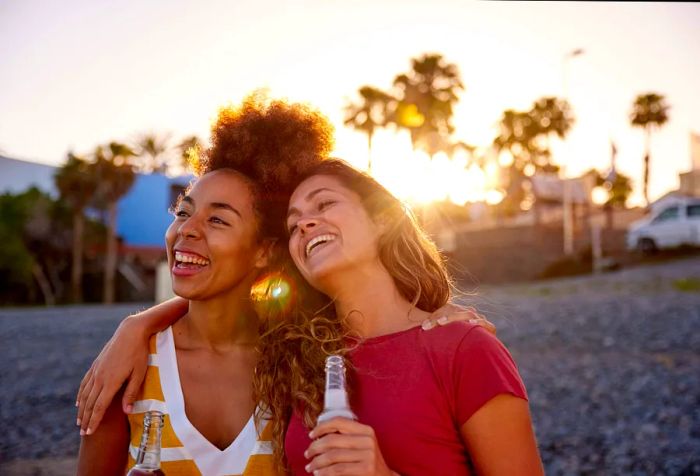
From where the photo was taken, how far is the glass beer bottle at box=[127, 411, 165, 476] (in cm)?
195

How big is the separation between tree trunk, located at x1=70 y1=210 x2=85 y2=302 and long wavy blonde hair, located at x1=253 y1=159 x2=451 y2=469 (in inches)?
1387

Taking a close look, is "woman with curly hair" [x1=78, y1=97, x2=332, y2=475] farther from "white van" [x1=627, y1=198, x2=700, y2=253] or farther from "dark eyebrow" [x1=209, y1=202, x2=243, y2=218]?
"white van" [x1=627, y1=198, x2=700, y2=253]

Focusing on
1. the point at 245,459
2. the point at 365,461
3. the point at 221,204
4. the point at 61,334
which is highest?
the point at 221,204

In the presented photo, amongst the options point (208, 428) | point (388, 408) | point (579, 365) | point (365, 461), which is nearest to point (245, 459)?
point (208, 428)

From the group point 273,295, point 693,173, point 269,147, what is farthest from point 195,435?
point 693,173

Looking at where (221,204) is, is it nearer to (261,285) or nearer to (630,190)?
(261,285)

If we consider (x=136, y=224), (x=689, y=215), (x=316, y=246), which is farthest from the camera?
(x=136, y=224)

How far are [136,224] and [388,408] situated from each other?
139 ft

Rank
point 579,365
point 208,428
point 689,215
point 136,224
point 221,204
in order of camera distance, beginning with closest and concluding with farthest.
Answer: point 208,428 < point 221,204 < point 579,365 < point 689,215 < point 136,224

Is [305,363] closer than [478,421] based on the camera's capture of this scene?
No

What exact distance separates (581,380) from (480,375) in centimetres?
731

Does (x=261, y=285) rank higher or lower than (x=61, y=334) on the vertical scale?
higher

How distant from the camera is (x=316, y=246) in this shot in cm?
262

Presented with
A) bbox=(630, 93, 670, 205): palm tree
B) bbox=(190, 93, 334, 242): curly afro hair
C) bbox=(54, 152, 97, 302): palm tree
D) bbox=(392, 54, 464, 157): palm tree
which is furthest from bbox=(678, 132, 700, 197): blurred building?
bbox=(190, 93, 334, 242): curly afro hair
